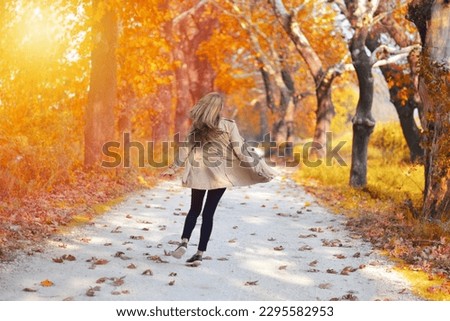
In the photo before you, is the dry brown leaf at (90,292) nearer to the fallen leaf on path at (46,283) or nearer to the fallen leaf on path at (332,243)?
the fallen leaf on path at (46,283)

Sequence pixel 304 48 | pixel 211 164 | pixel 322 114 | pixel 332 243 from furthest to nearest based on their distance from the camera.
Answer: pixel 322 114 < pixel 304 48 < pixel 332 243 < pixel 211 164

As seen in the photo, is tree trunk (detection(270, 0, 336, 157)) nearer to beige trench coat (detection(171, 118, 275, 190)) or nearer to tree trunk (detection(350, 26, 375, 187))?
tree trunk (detection(350, 26, 375, 187))

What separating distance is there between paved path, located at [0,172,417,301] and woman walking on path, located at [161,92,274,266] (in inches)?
23.5

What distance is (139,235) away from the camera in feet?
34.7

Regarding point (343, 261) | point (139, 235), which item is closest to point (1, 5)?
point (139, 235)

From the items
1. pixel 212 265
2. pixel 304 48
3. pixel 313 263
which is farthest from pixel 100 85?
pixel 313 263

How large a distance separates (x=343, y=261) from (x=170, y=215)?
4775 mm

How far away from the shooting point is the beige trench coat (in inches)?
322

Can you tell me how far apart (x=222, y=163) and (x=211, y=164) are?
0.49 feet

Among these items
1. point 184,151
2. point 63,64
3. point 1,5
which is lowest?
point 184,151

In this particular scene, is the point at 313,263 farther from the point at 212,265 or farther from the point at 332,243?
the point at 332,243

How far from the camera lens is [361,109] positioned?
57.2 ft

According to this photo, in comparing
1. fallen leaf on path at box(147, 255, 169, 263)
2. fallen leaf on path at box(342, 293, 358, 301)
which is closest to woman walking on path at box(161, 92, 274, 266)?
fallen leaf on path at box(147, 255, 169, 263)
